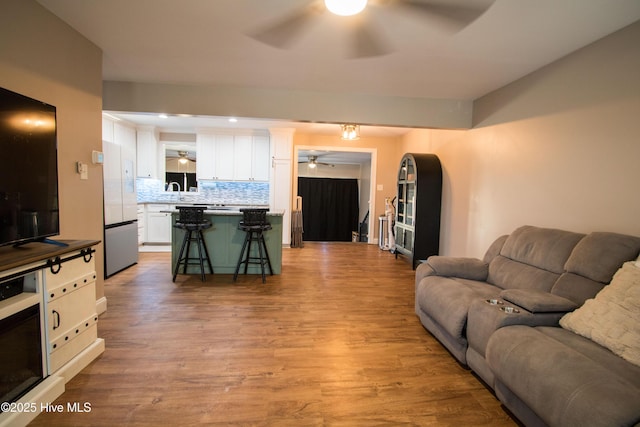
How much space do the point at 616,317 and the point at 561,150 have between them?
1.60 meters

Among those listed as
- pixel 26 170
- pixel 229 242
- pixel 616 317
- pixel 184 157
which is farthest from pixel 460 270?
pixel 184 157

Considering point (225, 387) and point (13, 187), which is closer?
point (13, 187)

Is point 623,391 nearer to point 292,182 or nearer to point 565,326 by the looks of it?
point 565,326

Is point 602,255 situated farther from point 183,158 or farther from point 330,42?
point 183,158

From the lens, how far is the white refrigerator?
387 cm

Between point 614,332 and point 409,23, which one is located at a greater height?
point 409,23

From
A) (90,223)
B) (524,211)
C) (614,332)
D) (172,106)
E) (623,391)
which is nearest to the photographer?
(623,391)

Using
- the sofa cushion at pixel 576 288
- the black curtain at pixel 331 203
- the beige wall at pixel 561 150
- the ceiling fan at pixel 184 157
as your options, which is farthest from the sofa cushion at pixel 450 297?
the black curtain at pixel 331 203

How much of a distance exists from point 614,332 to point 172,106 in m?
4.18

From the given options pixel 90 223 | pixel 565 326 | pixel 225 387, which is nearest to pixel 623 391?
pixel 565 326

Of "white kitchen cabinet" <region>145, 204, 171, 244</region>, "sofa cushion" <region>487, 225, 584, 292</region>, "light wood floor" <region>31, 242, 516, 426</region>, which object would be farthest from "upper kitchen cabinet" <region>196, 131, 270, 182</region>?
"sofa cushion" <region>487, 225, 584, 292</region>

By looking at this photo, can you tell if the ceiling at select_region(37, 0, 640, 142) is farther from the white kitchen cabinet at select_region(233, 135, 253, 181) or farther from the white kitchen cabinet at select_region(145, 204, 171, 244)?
→ the white kitchen cabinet at select_region(145, 204, 171, 244)

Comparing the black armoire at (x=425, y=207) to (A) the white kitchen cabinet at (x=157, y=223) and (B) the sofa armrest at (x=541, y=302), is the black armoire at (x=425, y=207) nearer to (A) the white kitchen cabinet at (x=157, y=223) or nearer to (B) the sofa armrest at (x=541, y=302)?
(B) the sofa armrest at (x=541, y=302)

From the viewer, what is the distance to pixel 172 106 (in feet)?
11.3
